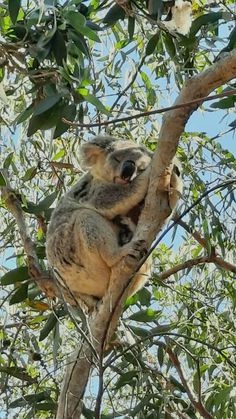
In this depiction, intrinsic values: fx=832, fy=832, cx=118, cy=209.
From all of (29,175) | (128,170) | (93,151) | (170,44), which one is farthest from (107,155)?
(170,44)

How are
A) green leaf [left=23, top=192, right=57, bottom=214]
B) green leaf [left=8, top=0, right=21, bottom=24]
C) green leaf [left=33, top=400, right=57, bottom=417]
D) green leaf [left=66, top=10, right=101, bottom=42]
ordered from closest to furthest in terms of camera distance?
green leaf [left=8, top=0, right=21, bottom=24] < green leaf [left=66, top=10, right=101, bottom=42] < green leaf [left=33, top=400, right=57, bottom=417] < green leaf [left=23, top=192, right=57, bottom=214]

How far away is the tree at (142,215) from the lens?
250 cm

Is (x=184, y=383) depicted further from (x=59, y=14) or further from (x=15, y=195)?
(x=59, y=14)

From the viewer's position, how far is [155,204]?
8.20 feet

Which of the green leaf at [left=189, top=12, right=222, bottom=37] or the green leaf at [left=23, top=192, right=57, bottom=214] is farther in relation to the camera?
the green leaf at [left=23, top=192, right=57, bottom=214]

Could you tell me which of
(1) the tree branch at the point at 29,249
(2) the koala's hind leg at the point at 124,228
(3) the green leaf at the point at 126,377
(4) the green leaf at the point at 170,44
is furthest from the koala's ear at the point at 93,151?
(3) the green leaf at the point at 126,377

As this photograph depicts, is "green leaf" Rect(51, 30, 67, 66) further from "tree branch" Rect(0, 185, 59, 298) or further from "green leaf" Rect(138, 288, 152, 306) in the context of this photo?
"green leaf" Rect(138, 288, 152, 306)

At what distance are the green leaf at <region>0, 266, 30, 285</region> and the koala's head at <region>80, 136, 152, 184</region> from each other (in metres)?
0.54

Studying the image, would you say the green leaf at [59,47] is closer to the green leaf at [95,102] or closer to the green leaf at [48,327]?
the green leaf at [95,102]

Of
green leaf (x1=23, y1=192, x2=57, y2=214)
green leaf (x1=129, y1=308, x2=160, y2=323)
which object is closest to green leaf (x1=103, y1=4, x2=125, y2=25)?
green leaf (x1=23, y1=192, x2=57, y2=214)

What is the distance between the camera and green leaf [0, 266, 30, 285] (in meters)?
3.38

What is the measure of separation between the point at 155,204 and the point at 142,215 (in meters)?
0.05

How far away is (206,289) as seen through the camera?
3.92 m

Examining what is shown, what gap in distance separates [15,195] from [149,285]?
1.08 metres
